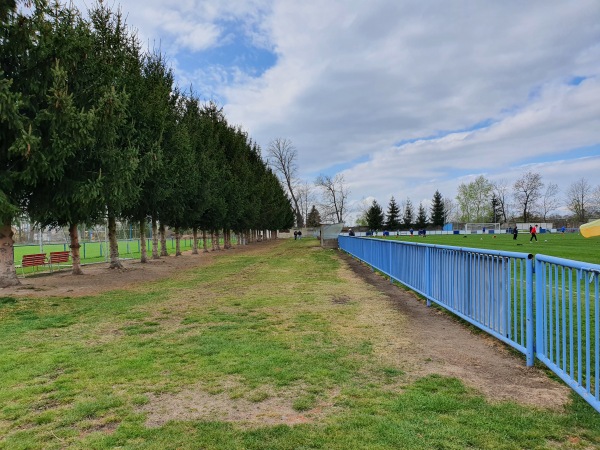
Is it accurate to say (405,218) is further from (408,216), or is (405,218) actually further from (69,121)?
(69,121)

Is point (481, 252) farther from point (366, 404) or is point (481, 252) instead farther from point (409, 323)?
point (366, 404)

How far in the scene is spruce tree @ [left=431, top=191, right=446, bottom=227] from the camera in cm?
9725

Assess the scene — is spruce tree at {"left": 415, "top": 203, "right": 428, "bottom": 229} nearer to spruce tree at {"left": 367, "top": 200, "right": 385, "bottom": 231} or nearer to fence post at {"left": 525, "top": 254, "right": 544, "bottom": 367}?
spruce tree at {"left": 367, "top": 200, "right": 385, "bottom": 231}

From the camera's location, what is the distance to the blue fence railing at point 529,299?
145 inches

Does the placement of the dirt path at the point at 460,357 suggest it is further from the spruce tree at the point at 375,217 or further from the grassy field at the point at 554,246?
the spruce tree at the point at 375,217

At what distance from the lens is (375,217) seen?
94688mm

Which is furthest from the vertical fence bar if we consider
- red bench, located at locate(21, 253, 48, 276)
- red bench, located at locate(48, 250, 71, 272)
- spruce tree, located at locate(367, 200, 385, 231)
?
spruce tree, located at locate(367, 200, 385, 231)

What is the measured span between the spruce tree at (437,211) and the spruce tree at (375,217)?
12836 mm

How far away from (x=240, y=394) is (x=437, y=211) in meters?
99.2

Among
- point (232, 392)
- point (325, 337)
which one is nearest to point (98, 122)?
point (325, 337)

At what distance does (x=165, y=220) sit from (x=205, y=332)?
1758cm

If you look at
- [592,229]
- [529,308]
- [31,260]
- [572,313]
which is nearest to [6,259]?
[31,260]

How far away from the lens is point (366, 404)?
3.74 metres

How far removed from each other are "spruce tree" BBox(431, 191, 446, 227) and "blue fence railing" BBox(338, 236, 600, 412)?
302 ft
